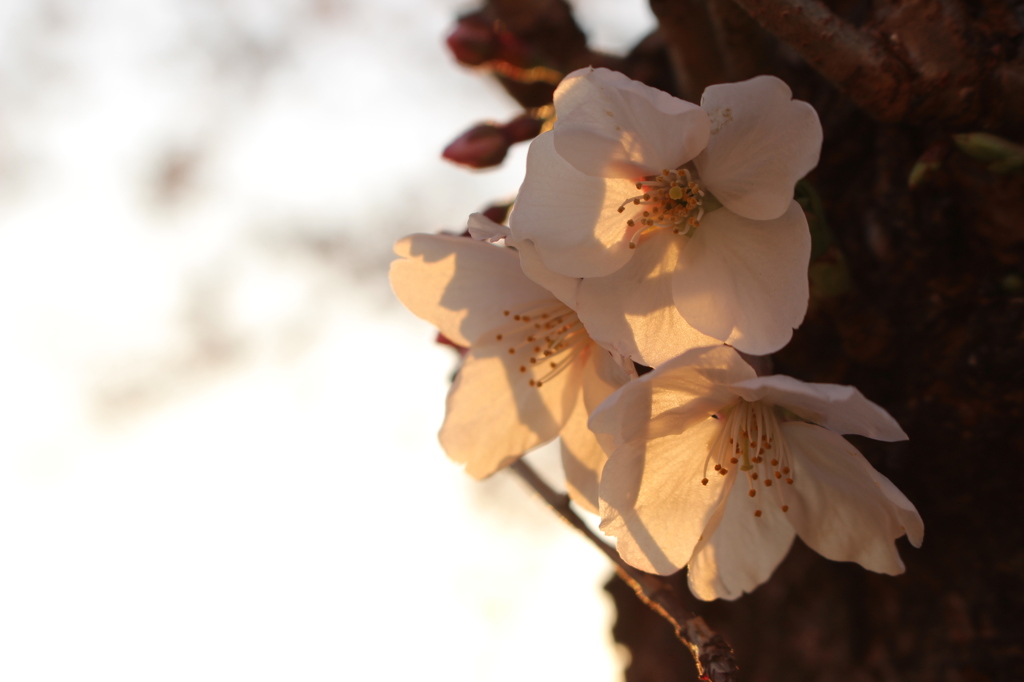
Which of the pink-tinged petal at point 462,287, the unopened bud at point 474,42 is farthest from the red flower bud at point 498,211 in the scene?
the unopened bud at point 474,42

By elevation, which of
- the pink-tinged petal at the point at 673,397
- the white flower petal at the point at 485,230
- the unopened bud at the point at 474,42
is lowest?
the pink-tinged petal at the point at 673,397

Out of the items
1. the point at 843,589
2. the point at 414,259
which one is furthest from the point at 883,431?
the point at 843,589

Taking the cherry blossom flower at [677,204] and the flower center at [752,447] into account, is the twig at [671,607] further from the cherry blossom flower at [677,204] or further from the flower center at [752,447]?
the cherry blossom flower at [677,204]

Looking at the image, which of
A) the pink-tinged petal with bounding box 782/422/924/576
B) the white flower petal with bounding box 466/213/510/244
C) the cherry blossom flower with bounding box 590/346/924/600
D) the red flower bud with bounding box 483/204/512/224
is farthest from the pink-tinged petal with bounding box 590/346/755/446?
the red flower bud with bounding box 483/204/512/224

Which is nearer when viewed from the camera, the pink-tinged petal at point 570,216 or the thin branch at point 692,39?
the pink-tinged petal at point 570,216

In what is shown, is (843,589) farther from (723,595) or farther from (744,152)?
(744,152)
